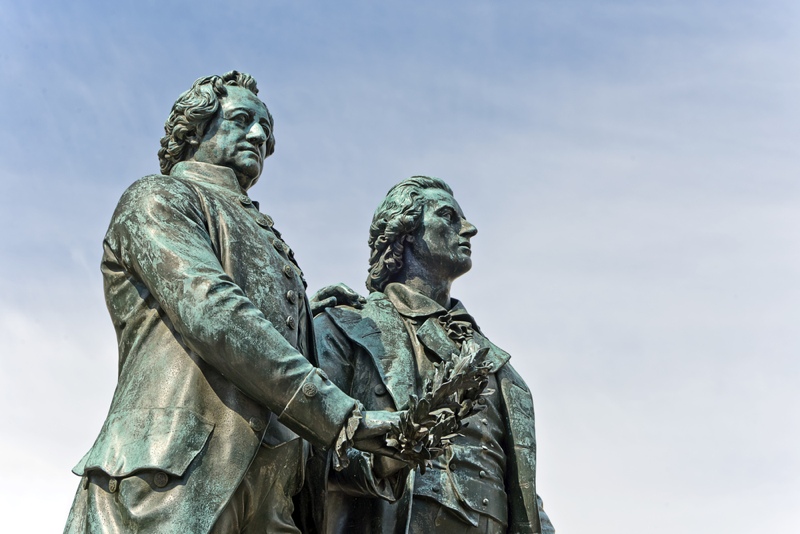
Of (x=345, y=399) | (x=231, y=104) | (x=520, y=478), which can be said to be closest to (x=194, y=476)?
(x=345, y=399)

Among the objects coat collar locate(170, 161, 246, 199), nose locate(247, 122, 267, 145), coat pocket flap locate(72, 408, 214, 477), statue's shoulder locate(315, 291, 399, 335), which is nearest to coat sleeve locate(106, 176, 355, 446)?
coat pocket flap locate(72, 408, 214, 477)

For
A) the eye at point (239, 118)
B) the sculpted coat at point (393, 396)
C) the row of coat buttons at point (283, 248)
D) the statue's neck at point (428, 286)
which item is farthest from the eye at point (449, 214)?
the row of coat buttons at point (283, 248)

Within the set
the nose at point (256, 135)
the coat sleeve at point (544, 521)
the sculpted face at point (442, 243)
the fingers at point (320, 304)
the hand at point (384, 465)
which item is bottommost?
the hand at point (384, 465)

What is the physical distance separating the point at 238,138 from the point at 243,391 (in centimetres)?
193

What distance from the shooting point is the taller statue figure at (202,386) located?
815 cm

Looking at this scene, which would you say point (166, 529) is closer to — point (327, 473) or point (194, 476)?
point (194, 476)

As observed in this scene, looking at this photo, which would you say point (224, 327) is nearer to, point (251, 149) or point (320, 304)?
point (251, 149)

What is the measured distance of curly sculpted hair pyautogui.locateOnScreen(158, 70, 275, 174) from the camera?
973 cm

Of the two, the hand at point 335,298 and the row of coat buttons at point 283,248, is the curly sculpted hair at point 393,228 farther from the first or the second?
the row of coat buttons at point 283,248

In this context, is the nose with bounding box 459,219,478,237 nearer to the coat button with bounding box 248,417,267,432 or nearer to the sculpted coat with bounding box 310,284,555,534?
the sculpted coat with bounding box 310,284,555,534

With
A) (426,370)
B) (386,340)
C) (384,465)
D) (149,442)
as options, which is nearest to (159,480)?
(149,442)

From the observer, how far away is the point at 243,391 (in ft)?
27.7

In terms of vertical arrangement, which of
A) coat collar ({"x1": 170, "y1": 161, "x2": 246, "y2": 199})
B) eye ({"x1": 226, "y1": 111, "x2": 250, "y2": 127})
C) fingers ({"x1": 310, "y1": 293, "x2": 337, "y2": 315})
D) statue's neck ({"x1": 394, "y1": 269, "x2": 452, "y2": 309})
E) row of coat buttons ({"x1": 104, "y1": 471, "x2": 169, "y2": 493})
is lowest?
row of coat buttons ({"x1": 104, "y1": 471, "x2": 169, "y2": 493})

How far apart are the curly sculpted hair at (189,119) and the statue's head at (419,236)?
2.18 metres
